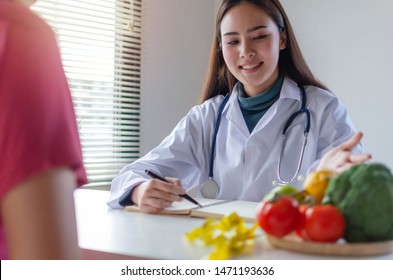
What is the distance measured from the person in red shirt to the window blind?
2482mm

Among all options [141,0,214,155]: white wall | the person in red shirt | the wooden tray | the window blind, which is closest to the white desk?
the wooden tray

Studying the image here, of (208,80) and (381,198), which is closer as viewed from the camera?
(381,198)

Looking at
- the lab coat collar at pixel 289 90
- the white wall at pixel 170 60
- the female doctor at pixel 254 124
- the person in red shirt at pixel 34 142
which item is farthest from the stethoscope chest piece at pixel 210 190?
the white wall at pixel 170 60

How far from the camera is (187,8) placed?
362 cm

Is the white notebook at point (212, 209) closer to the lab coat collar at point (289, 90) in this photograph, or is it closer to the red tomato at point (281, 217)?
the red tomato at point (281, 217)

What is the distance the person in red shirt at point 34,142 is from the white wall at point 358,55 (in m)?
2.91

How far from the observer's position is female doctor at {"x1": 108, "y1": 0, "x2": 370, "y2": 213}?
5.88 ft

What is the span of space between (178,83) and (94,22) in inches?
31.7

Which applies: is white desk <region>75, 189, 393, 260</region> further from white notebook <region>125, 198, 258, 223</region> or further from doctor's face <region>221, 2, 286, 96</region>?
doctor's face <region>221, 2, 286, 96</region>

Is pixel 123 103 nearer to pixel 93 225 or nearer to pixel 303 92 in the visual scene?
pixel 303 92

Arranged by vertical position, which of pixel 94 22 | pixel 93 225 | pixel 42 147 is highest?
pixel 94 22

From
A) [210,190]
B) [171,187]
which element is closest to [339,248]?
[171,187]
